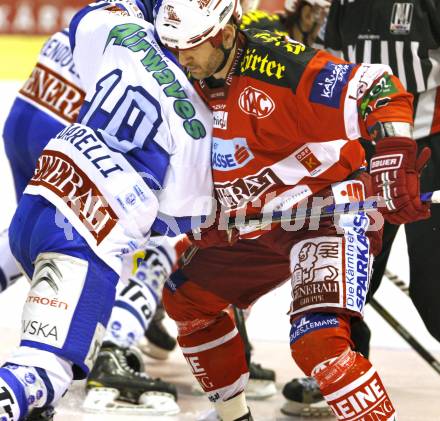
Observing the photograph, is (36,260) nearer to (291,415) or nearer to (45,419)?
(45,419)

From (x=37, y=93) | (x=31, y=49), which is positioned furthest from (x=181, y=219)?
(x=31, y=49)

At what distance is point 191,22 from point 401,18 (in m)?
0.91

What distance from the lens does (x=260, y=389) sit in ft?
13.1

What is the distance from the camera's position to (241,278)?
3244 mm

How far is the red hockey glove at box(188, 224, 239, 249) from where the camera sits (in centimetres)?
313

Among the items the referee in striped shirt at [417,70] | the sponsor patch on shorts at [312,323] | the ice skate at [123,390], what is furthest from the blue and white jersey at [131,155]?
the ice skate at [123,390]

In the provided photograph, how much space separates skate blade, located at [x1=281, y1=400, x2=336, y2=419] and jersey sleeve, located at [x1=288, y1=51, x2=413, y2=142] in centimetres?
122

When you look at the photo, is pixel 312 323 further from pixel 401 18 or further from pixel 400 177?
pixel 401 18

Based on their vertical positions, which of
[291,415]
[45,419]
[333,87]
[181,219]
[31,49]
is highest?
[333,87]

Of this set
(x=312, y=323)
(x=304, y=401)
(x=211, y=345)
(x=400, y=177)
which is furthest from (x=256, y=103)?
(x=304, y=401)

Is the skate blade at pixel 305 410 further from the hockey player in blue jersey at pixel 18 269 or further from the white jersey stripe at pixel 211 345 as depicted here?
the white jersey stripe at pixel 211 345

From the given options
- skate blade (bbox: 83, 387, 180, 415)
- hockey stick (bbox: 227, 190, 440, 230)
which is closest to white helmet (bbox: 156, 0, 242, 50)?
hockey stick (bbox: 227, 190, 440, 230)

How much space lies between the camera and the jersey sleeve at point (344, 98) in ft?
8.96

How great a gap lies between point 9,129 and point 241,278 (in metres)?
1.31
